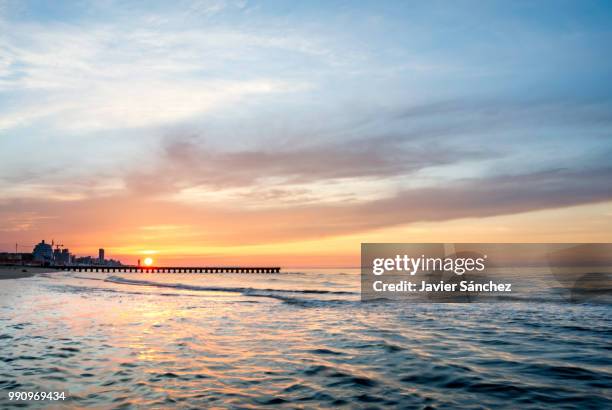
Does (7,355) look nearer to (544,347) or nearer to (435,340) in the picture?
(435,340)

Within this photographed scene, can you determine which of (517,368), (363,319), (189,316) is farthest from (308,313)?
(517,368)

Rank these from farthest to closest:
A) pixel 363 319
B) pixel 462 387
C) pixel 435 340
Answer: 1. pixel 363 319
2. pixel 435 340
3. pixel 462 387

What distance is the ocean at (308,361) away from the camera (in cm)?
805

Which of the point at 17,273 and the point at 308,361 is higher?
the point at 308,361

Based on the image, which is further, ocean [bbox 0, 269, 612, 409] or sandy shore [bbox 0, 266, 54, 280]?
sandy shore [bbox 0, 266, 54, 280]

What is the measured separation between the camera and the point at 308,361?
1112 cm

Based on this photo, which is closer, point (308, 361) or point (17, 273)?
point (308, 361)

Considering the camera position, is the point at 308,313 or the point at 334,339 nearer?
the point at 334,339

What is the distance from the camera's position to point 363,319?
→ 20.1 m

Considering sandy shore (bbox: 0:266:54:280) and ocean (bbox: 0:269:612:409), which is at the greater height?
ocean (bbox: 0:269:612:409)

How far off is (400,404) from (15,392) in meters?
7.08

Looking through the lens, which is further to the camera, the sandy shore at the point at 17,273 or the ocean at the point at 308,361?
the sandy shore at the point at 17,273

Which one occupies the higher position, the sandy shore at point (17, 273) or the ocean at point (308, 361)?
the ocean at point (308, 361)

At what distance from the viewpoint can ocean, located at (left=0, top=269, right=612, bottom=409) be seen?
8.05 metres
